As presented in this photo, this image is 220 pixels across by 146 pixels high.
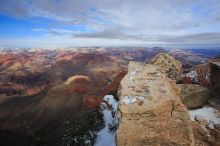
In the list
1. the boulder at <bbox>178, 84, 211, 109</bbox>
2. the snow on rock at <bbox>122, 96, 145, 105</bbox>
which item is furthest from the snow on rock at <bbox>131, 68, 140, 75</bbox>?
the boulder at <bbox>178, 84, 211, 109</bbox>

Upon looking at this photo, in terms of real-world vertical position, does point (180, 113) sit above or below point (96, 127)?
above

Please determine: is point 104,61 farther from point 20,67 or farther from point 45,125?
point 45,125

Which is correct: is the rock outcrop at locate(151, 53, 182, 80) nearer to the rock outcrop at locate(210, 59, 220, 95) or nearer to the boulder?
the rock outcrop at locate(210, 59, 220, 95)

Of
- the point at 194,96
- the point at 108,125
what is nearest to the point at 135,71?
the point at 194,96

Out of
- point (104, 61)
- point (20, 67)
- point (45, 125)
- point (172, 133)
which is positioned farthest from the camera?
point (104, 61)

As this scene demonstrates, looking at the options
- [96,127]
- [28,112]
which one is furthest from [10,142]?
[96,127]

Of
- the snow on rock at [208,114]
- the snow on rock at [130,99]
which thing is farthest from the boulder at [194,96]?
the snow on rock at [130,99]
